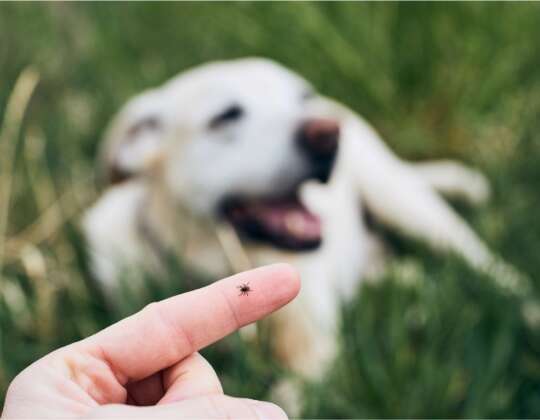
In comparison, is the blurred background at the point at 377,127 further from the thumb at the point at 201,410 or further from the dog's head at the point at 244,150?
the thumb at the point at 201,410

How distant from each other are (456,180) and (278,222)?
2.93 ft

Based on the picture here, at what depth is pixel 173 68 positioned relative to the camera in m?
3.40

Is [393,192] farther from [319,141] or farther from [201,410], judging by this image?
[201,410]

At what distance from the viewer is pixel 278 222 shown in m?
2.05

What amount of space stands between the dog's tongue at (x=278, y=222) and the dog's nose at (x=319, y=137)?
16 cm

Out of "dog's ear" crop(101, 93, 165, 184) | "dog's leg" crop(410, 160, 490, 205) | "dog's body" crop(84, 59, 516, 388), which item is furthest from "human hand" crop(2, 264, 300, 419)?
"dog's leg" crop(410, 160, 490, 205)

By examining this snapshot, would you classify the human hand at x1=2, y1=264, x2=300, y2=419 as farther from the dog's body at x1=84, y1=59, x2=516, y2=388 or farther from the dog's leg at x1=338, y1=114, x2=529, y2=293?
the dog's leg at x1=338, y1=114, x2=529, y2=293

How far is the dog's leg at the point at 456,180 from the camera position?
8.61ft

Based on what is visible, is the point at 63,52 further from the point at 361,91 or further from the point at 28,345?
the point at 28,345

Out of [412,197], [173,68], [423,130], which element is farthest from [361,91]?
[173,68]

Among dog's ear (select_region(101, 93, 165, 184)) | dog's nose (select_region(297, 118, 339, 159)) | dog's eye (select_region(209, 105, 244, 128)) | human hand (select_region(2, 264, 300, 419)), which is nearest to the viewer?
human hand (select_region(2, 264, 300, 419))

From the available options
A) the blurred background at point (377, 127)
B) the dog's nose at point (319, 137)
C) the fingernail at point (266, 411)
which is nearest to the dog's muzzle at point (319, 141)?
the dog's nose at point (319, 137)

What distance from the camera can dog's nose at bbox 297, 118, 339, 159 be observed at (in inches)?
76.7

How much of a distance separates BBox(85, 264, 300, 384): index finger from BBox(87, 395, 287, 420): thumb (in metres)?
0.12
